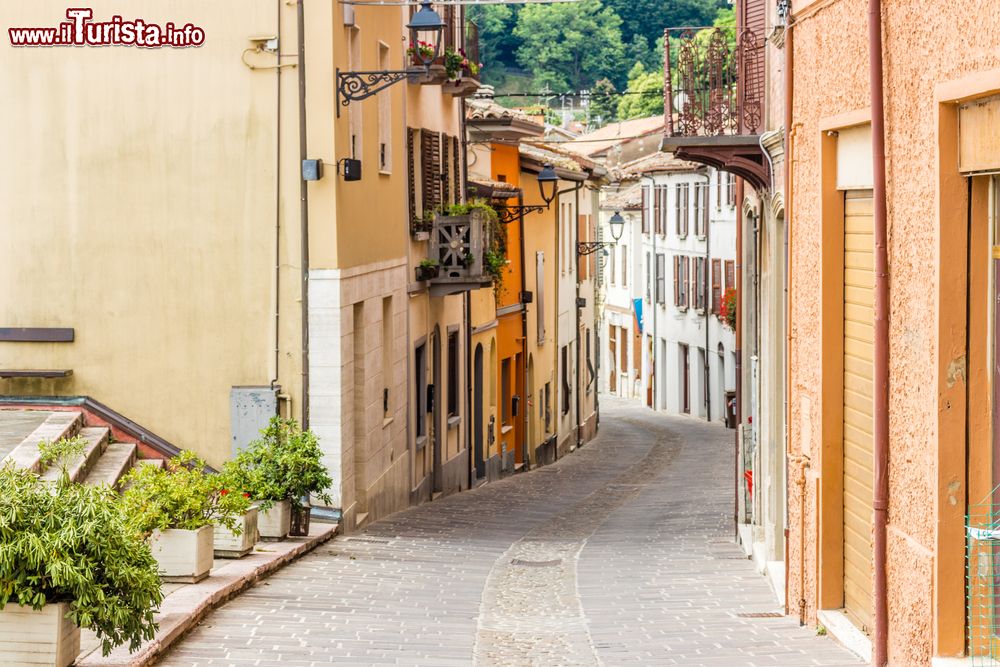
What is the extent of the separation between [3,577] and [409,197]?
1469 centimetres

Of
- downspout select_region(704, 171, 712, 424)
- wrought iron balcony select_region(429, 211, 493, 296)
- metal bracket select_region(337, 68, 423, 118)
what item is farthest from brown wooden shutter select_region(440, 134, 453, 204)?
downspout select_region(704, 171, 712, 424)

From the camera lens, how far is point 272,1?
1648 centimetres

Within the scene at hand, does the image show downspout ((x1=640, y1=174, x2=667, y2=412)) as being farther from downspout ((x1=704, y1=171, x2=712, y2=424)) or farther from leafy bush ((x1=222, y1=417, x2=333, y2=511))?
leafy bush ((x1=222, y1=417, x2=333, y2=511))

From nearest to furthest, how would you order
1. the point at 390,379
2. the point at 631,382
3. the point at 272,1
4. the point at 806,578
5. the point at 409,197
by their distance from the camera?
1. the point at 806,578
2. the point at 272,1
3. the point at 390,379
4. the point at 409,197
5. the point at 631,382

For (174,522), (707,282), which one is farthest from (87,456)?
(707,282)

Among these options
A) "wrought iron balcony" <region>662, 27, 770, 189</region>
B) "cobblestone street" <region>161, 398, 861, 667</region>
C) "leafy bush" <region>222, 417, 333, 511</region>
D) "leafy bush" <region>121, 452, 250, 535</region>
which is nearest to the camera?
"cobblestone street" <region>161, 398, 861, 667</region>

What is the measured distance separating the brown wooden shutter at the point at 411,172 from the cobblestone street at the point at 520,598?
4097 millimetres

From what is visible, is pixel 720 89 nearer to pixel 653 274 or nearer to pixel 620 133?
pixel 653 274

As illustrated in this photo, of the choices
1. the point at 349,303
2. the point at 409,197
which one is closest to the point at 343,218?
the point at 349,303

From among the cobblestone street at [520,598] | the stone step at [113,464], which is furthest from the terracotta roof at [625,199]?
the stone step at [113,464]

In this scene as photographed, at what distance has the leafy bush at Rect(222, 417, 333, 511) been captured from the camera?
15.0 metres

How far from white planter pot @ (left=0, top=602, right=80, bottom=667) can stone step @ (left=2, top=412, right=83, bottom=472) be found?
494cm

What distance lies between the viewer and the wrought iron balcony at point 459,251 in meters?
22.7

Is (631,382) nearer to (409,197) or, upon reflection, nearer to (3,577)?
(409,197)
